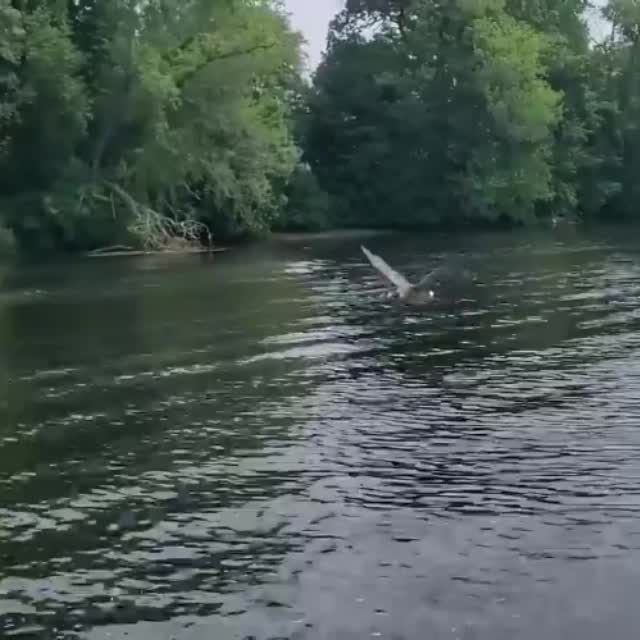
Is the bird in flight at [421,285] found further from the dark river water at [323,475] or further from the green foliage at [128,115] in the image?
the green foliage at [128,115]

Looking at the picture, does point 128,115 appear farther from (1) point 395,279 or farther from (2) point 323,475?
(2) point 323,475

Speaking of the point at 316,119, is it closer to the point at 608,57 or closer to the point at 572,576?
the point at 608,57

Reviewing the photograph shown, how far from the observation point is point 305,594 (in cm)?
1023

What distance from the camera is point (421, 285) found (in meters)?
30.5

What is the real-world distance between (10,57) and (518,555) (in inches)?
1679

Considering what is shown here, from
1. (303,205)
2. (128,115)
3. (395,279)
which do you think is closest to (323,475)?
(395,279)

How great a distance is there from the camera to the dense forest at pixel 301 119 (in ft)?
170

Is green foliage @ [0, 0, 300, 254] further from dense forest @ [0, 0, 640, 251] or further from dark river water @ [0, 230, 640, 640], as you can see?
dark river water @ [0, 230, 640, 640]

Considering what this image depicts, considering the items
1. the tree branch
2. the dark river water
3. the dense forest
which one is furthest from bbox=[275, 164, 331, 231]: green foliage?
the dark river water

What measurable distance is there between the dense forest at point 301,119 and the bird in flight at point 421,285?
69.2 ft

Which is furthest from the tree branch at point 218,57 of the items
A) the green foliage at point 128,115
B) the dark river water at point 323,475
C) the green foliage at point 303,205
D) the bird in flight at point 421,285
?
the dark river water at point 323,475

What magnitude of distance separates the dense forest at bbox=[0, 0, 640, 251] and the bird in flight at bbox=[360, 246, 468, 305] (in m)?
21.1

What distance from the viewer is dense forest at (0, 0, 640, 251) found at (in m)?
51.7

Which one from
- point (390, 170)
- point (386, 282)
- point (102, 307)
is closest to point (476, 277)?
point (386, 282)
